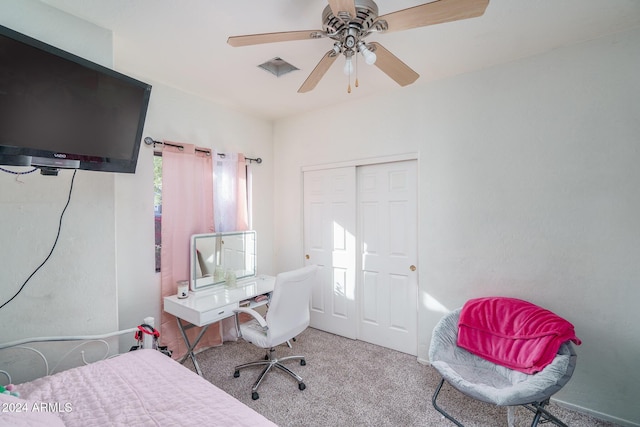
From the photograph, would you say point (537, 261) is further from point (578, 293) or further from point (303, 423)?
point (303, 423)

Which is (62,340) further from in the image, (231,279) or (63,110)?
(231,279)

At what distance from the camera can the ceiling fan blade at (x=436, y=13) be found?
3.79ft

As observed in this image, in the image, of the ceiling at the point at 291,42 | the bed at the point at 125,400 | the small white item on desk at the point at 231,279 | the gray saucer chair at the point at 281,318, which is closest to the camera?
the bed at the point at 125,400

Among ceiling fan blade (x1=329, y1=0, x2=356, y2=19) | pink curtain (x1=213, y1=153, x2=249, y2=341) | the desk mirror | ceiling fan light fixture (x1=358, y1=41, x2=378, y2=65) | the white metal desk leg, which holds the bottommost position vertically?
the white metal desk leg

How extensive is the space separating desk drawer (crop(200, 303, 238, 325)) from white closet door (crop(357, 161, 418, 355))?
1.45m

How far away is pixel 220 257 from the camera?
3033mm

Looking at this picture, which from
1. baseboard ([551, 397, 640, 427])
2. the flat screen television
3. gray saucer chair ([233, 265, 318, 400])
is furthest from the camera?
gray saucer chair ([233, 265, 318, 400])

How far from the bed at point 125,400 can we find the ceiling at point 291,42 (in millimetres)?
2083

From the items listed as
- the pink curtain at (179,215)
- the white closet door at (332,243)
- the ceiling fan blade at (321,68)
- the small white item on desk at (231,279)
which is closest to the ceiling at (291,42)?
the ceiling fan blade at (321,68)

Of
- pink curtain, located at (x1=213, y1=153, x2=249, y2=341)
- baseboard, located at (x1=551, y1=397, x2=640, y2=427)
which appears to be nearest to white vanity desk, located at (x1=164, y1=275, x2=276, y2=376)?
pink curtain, located at (x1=213, y1=153, x2=249, y2=341)

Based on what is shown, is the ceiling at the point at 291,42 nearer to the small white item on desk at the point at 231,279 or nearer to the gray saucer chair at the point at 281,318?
the gray saucer chair at the point at 281,318

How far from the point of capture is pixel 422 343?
2.73m

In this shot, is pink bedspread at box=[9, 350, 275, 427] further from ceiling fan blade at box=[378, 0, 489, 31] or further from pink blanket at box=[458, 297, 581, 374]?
ceiling fan blade at box=[378, 0, 489, 31]

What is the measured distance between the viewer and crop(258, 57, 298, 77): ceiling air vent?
2393 millimetres
